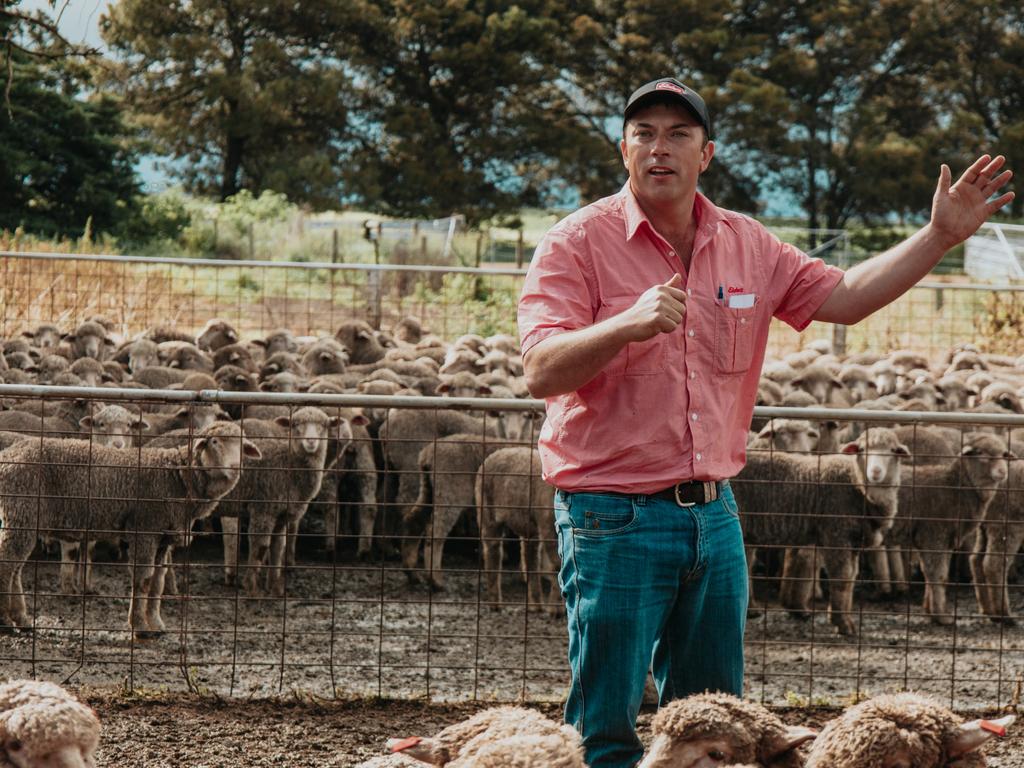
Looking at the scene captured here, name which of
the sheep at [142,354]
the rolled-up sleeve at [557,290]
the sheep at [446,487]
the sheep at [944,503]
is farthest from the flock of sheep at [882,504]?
the sheep at [142,354]

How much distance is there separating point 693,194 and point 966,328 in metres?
17.5

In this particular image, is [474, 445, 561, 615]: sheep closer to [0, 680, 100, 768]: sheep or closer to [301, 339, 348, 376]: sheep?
[301, 339, 348, 376]: sheep

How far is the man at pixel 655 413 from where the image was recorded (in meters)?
3.89

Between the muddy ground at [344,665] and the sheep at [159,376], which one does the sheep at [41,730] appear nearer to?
the muddy ground at [344,665]

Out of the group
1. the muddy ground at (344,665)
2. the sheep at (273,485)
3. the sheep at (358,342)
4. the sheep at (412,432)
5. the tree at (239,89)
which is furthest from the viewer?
the tree at (239,89)

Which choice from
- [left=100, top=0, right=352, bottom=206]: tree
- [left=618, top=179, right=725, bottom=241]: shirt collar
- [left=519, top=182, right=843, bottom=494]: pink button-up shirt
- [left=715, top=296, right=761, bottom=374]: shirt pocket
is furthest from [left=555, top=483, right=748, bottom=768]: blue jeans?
[left=100, top=0, right=352, bottom=206]: tree

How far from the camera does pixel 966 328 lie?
67.1 ft

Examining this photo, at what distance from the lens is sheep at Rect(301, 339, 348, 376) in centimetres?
1445

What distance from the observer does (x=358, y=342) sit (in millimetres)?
15820

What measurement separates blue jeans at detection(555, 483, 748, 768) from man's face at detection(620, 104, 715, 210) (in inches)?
35.1

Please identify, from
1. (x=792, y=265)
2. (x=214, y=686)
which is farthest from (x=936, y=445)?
(x=792, y=265)

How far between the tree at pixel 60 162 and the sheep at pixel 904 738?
36.1 m

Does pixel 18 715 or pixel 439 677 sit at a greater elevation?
pixel 18 715

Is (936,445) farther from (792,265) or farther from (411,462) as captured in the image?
(792,265)
